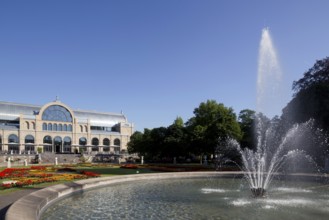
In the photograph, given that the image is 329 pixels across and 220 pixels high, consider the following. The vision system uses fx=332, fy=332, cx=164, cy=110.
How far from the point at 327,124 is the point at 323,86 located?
410 cm

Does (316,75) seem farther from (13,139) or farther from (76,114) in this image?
(76,114)

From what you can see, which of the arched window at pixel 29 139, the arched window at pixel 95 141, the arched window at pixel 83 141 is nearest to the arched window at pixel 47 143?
the arched window at pixel 29 139

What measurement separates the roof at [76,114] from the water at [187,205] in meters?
78.7

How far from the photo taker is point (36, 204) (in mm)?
11844

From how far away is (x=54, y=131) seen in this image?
9112 cm

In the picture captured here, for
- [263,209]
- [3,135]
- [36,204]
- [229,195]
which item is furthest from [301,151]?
[3,135]

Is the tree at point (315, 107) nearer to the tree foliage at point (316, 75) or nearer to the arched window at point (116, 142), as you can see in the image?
the tree foliage at point (316, 75)

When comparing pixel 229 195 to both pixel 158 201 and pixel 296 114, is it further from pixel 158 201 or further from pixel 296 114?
pixel 296 114

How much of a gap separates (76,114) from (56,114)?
10.5 metres

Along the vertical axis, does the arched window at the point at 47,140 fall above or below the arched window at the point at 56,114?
below

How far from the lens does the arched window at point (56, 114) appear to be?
90688 millimetres

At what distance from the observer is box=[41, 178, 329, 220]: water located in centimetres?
1217

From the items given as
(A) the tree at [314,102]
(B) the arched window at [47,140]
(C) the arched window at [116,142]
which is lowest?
(C) the arched window at [116,142]

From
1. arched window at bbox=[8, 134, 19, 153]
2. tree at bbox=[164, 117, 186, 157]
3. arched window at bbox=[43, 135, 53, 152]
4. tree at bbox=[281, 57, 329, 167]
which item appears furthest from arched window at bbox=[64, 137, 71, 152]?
tree at bbox=[281, 57, 329, 167]
